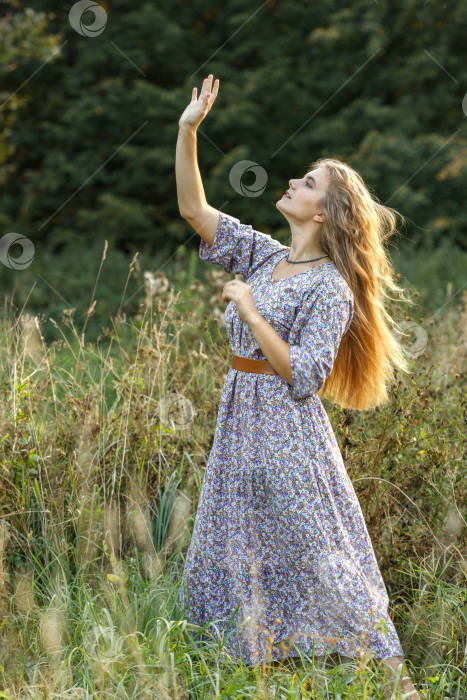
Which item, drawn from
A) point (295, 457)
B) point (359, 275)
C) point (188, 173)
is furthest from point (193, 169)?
point (295, 457)

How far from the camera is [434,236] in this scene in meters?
13.0

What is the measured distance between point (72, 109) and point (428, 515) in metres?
10.9

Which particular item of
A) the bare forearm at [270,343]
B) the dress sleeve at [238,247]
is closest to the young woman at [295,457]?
the bare forearm at [270,343]

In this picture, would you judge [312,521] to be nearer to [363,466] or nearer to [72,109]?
[363,466]

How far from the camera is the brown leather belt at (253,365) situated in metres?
2.53

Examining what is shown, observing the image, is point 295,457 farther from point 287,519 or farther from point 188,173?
point 188,173

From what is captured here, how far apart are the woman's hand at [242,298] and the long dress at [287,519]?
0.14 m

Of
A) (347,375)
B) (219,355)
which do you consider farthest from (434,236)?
(347,375)

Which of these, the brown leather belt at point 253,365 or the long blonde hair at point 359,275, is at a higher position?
the long blonde hair at point 359,275

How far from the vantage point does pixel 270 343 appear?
2363mm

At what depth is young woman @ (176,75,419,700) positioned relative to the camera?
8.05 feet

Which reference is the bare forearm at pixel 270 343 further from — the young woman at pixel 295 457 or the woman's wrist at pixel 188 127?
the woman's wrist at pixel 188 127

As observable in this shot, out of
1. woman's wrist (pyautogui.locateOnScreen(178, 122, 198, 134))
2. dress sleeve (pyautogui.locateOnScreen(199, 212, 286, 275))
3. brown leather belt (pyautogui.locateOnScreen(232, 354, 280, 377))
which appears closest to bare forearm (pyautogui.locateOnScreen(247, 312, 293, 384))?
brown leather belt (pyautogui.locateOnScreen(232, 354, 280, 377))

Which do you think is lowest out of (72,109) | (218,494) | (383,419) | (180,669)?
(180,669)
